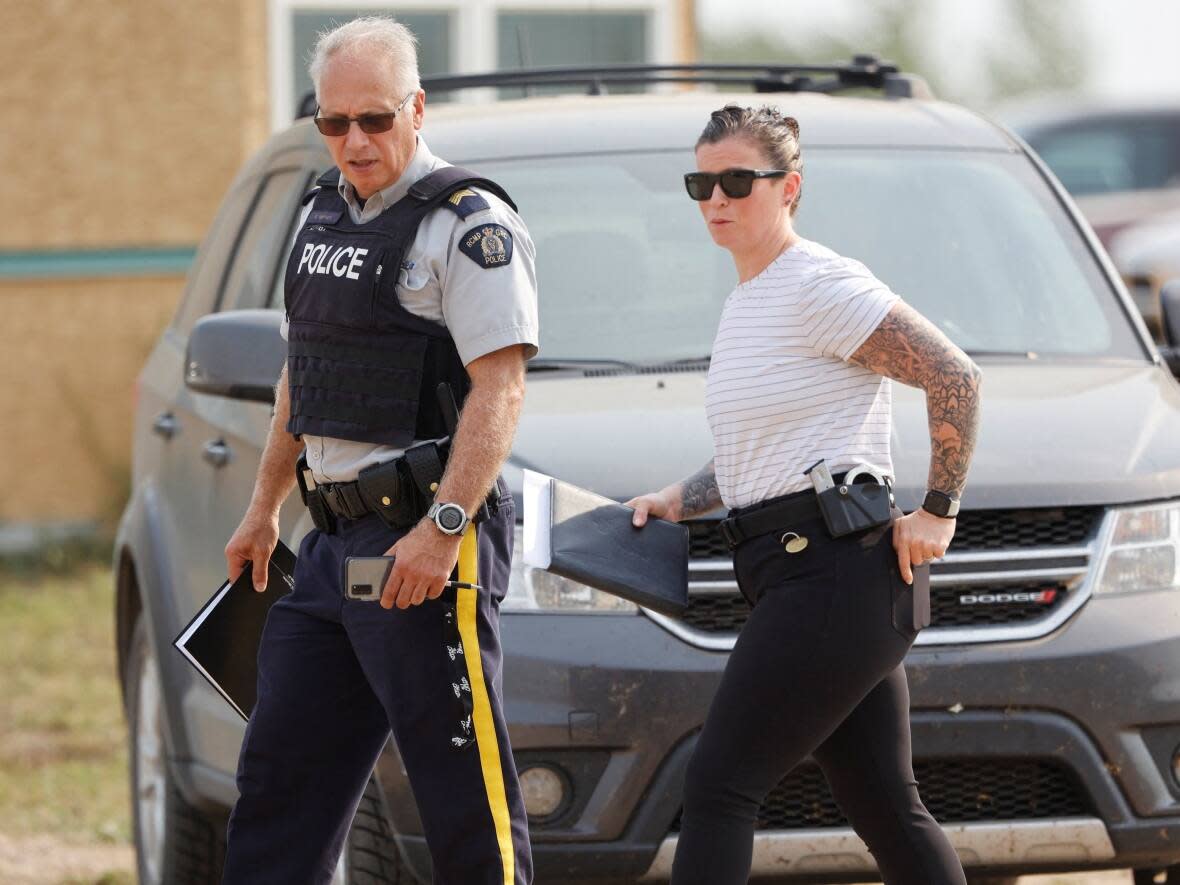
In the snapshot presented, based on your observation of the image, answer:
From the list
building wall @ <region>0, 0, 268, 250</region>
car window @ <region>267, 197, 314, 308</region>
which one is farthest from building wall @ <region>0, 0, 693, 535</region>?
car window @ <region>267, 197, 314, 308</region>

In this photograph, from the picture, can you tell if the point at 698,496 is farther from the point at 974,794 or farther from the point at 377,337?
the point at 974,794

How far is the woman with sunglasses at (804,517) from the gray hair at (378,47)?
0.49 meters

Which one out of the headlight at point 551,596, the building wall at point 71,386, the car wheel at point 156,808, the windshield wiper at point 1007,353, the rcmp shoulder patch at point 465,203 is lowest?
the building wall at point 71,386

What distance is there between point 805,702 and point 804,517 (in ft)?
0.97

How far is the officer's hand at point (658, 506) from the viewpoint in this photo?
12.8 feet

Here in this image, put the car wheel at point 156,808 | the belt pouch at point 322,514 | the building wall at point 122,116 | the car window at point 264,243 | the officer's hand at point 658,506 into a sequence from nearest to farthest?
the belt pouch at point 322,514, the officer's hand at point 658,506, the car wheel at point 156,808, the car window at point 264,243, the building wall at point 122,116

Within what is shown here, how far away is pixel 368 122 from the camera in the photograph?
11.8 feet

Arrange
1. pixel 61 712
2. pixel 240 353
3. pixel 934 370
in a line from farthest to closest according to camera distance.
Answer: pixel 61 712 → pixel 240 353 → pixel 934 370

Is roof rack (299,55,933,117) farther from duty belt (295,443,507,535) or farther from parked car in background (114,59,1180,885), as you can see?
duty belt (295,443,507,535)

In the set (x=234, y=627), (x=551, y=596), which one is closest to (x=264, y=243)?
(x=234, y=627)

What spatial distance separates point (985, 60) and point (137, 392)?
2297 inches

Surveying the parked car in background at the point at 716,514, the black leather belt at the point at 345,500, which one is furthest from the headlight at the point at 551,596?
the black leather belt at the point at 345,500

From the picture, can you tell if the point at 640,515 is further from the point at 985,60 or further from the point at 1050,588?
the point at 985,60

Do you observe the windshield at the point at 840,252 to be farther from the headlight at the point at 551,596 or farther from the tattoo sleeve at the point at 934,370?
the tattoo sleeve at the point at 934,370
